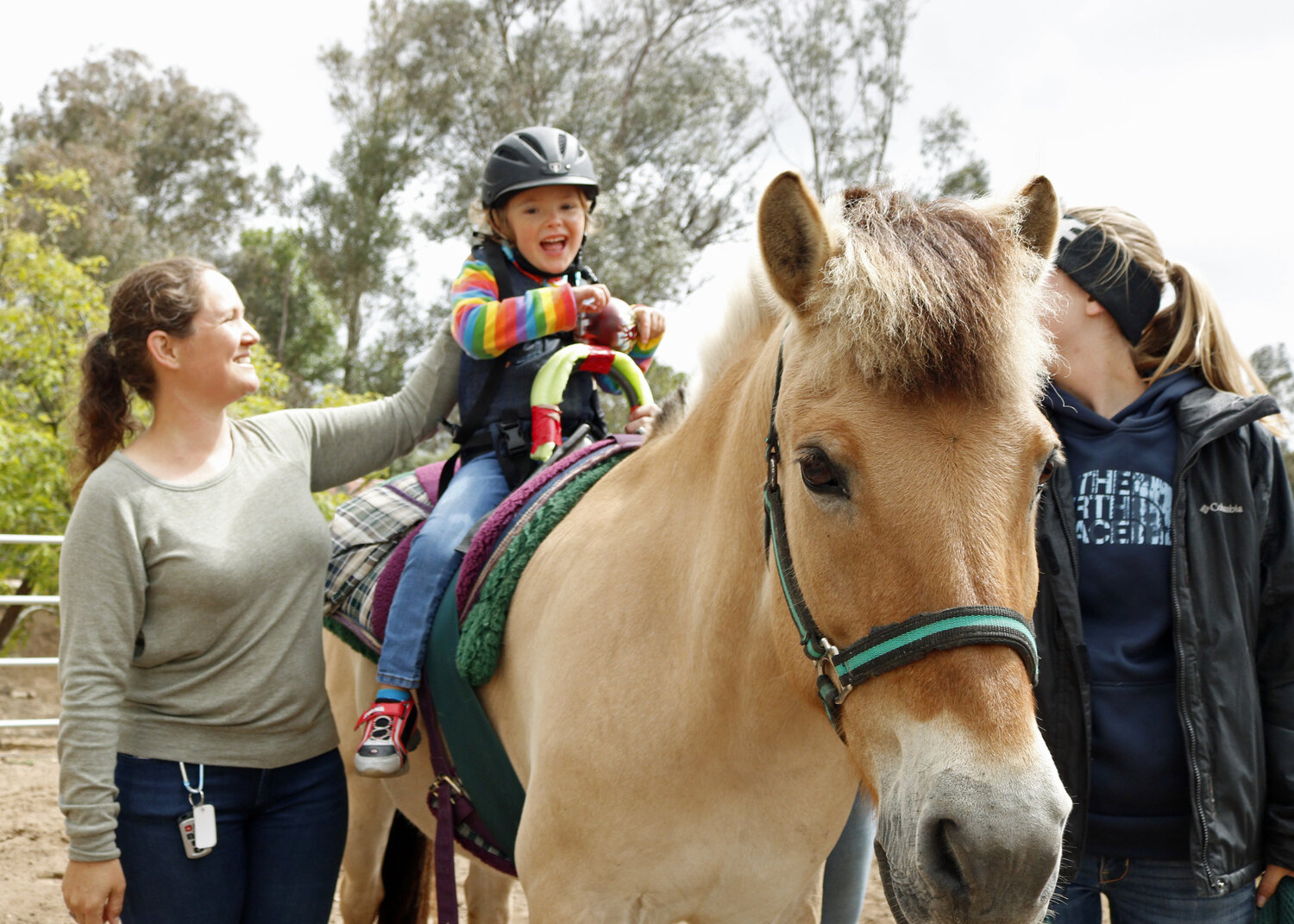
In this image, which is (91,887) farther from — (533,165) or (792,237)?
(533,165)

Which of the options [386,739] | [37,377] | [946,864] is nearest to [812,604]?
[946,864]

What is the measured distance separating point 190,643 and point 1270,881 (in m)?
2.49

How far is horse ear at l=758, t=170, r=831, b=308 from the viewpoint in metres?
1.56

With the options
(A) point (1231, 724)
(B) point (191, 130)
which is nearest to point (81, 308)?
(A) point (1231, 724)

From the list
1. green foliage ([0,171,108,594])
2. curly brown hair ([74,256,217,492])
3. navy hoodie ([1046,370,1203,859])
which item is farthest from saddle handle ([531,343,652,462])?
green foliage ([0,171,108,594])

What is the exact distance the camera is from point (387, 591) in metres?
2.58

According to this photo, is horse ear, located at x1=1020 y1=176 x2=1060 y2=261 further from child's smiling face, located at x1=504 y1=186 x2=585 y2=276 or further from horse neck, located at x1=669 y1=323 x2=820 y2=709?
child's smiling face, located at x1=504 y1=186 x2=585 y2=276

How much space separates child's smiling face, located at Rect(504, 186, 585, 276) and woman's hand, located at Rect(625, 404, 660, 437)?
565mm

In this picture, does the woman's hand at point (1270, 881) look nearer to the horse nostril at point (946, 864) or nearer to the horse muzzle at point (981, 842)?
the horse muzzle at point (981, 842)

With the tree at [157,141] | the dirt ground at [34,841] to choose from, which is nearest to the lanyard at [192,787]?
the dirt ground at [34,841]

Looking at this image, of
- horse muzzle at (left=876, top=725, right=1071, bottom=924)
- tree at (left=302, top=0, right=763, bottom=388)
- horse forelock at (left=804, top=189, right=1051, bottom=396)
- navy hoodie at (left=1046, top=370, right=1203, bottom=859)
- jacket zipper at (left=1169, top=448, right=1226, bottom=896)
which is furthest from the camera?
tree at (left=302, top=0, right=763, bottom=388)

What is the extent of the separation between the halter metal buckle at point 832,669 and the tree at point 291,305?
25.7m

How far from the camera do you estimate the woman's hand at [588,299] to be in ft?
8.80

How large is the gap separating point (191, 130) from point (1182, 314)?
103 feet
